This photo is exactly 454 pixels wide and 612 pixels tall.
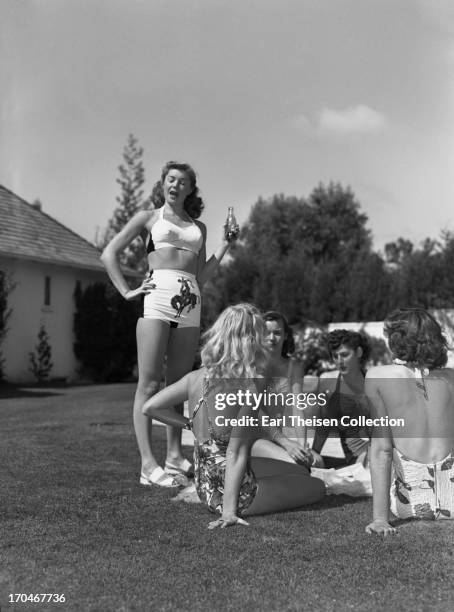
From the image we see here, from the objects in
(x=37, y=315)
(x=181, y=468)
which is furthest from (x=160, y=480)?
(x=37, y=315)

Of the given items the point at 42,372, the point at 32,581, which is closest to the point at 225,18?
the point at 32,581

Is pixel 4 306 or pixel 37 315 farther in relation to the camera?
pixel 37 315

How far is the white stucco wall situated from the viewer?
19.6 m

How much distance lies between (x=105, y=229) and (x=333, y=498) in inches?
1184

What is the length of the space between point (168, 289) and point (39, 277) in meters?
17.0

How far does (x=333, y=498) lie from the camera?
4062 mm

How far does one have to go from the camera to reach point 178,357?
173 inches

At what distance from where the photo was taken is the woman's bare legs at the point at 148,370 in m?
4.23

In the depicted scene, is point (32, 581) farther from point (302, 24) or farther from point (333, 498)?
point (302, 24)

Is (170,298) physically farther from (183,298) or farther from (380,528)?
(380,528)

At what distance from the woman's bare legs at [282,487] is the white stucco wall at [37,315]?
1635 cm

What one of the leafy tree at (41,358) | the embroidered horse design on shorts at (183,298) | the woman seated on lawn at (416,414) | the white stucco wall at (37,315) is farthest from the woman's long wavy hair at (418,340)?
the leafy tree at (41,358)

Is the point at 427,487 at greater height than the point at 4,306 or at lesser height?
lesser

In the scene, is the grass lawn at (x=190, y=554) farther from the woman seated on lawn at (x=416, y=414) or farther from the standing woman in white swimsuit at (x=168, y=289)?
the standing woman in white swimsuit at (x=168, y=289)
